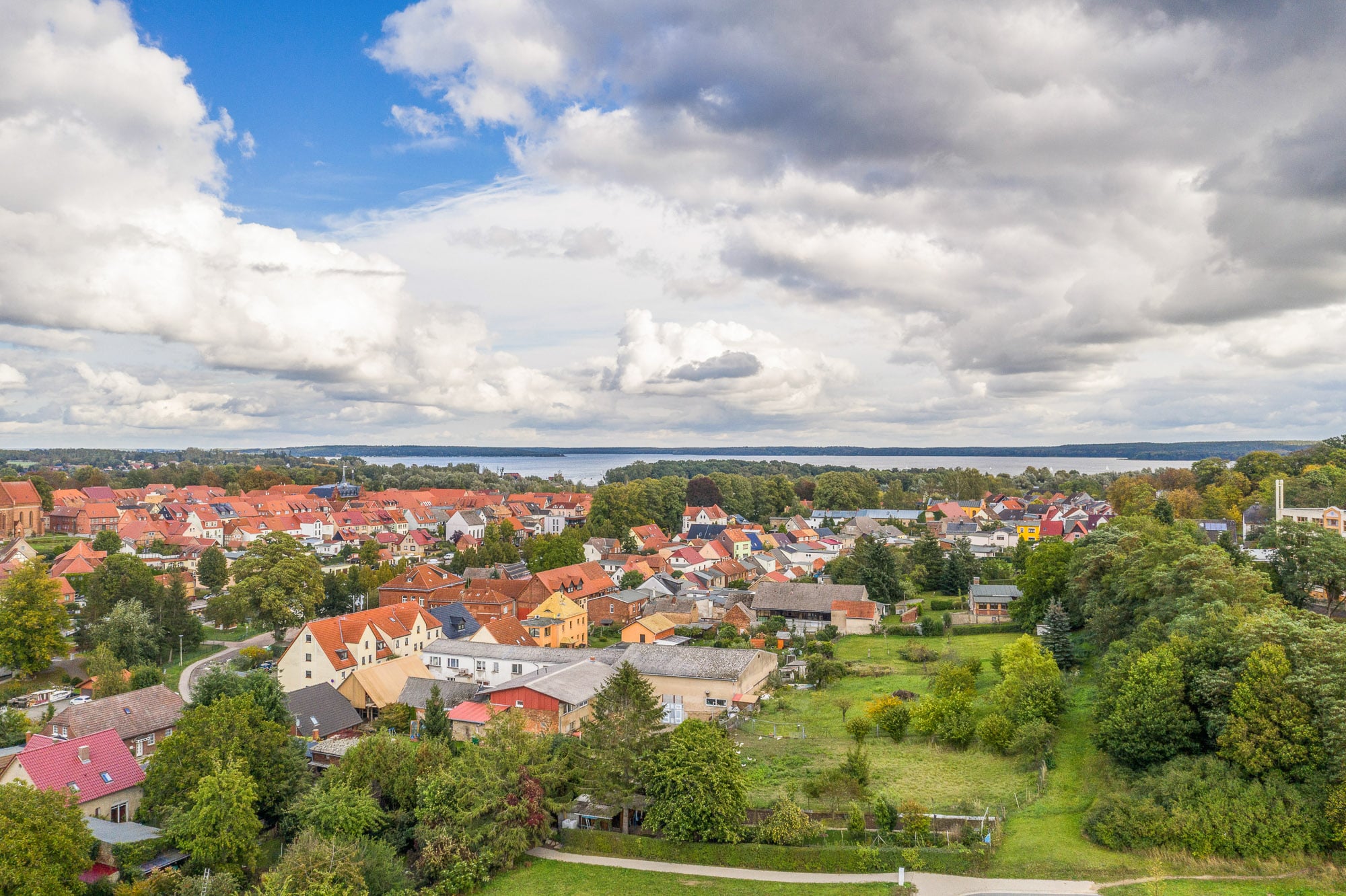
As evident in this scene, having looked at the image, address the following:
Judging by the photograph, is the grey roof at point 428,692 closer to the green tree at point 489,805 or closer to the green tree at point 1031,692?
the green tree at point 489,805

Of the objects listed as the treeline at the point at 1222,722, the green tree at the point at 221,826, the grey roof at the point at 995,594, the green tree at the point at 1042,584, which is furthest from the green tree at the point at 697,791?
the grey roof at the point at 995,594

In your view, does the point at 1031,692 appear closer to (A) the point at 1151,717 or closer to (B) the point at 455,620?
(A) the point at 1151,717

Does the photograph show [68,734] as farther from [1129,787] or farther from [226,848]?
[1129,787]

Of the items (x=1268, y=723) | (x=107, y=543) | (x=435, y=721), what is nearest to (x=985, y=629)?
(x=1268, y=723)

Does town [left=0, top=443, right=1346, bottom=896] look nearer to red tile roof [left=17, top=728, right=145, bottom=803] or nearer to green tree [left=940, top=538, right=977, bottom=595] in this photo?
red tile roof [left=17, top=728, right=145, bottom=803]

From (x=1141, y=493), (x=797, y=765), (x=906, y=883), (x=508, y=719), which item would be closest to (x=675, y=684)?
(x=797, y=765)

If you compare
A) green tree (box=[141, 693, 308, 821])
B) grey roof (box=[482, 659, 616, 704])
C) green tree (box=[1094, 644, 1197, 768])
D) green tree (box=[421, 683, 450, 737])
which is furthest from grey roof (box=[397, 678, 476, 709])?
green tree (box=[1094, 644, 1197, 768])
